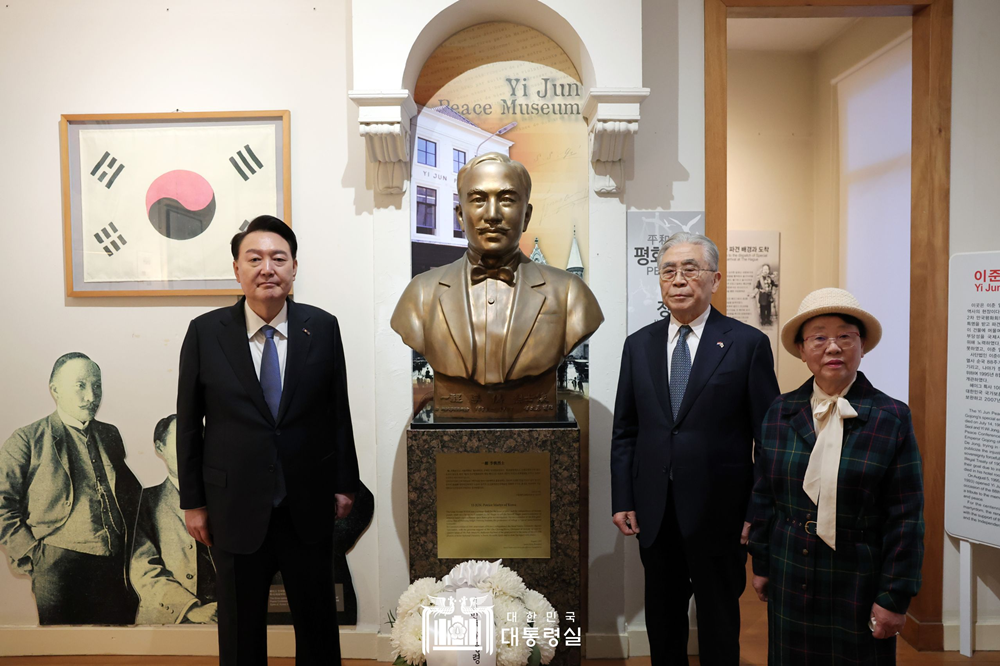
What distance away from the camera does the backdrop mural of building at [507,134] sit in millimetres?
3039

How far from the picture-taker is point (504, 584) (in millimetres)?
1854

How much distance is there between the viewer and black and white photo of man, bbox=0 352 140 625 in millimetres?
3102

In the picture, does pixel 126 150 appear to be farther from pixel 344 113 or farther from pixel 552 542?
pixel 552 542

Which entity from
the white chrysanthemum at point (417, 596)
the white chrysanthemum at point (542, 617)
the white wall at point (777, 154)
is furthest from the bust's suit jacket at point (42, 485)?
the white wall at point (777, 154)

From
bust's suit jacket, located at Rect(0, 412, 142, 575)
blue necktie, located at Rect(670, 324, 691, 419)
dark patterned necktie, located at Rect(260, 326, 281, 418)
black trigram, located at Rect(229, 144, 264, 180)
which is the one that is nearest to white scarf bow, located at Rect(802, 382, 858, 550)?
blue necktie, located at Rect(670, 324, 691, 419)

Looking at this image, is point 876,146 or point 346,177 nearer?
point 346,177

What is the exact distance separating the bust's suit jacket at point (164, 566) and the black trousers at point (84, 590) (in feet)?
0.24

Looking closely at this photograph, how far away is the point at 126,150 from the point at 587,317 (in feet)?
8.02

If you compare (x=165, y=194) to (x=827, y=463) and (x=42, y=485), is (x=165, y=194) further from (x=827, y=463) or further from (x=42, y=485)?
(x=827, y=463)

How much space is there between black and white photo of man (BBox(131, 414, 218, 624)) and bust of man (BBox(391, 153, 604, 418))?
1.66 m

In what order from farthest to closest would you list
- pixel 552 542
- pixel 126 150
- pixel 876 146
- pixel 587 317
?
pixel 876 146 < pixel 126 150 < pixel 587 317 < pixel 552 542

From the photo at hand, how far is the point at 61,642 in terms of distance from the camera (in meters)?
3.09

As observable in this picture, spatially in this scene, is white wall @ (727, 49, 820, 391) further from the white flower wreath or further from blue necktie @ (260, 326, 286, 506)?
blue necktie @ (260, 326, 286, 506)

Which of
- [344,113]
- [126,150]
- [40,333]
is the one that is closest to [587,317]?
[344,113]
